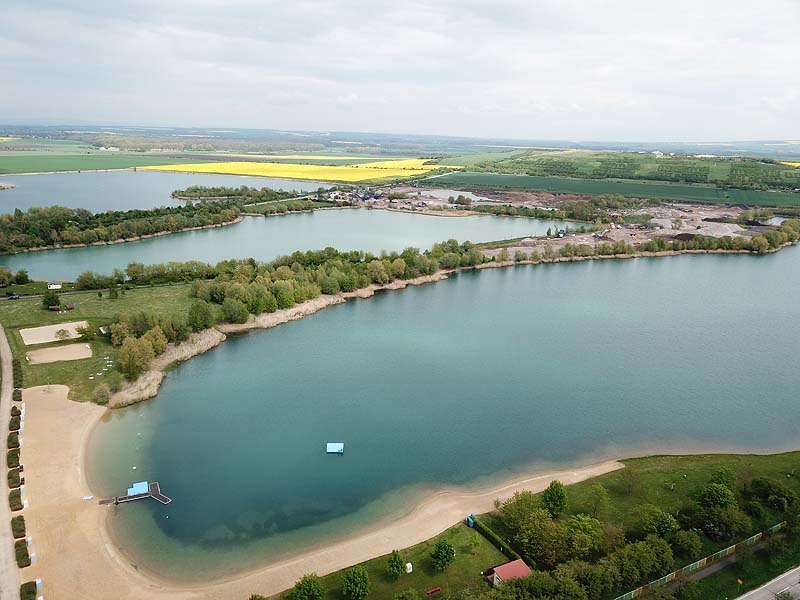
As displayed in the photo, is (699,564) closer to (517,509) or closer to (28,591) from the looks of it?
(517,509)

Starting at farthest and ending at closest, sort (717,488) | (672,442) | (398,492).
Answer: (672,442) < (398,492) < (717,488)

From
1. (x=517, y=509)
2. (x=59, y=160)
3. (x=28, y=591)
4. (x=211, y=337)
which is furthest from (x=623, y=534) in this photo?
(x=59, y=160)

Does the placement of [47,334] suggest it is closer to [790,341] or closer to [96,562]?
[96,562]

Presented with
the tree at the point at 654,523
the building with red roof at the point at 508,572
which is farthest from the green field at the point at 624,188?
the building with red roof at the point at 508,572

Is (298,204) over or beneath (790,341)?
over

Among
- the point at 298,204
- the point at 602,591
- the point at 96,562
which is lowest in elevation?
the point at 96,562

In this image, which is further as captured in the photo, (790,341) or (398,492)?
(790,341)

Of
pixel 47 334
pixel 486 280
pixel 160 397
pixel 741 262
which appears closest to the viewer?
pixel 160 397

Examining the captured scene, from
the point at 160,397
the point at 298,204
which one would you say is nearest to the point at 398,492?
the point at 160,397

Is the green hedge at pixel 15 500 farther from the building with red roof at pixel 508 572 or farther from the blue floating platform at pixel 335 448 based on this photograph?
the building with red roof at pixel 508 572
